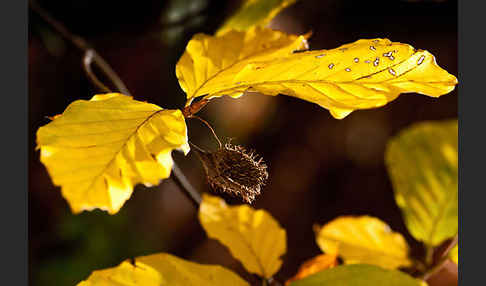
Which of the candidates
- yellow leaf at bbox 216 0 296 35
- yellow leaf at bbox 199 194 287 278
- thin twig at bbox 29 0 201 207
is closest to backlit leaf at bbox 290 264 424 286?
yellow leaf at bbox 199 194 287 278

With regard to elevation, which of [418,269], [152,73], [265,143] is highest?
[152,73]

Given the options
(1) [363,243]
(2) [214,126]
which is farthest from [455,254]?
(2) [214,126]

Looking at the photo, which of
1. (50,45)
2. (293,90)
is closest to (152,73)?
(50,45)

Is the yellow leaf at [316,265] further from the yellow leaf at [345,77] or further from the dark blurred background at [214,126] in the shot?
the dark blurred background at [214,126]

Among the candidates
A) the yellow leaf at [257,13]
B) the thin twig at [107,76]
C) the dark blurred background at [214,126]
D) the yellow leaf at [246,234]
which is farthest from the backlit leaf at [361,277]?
the dark blurred background at [214,126]

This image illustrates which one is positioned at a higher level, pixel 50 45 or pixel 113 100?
pixel 113 100

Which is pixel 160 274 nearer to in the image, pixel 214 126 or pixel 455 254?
pixel 455 254

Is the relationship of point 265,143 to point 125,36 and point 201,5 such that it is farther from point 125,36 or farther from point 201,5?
point 201,5
